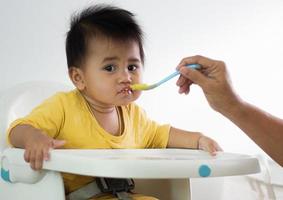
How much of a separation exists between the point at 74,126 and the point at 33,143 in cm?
15

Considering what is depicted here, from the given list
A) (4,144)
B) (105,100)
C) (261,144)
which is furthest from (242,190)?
(4,144)

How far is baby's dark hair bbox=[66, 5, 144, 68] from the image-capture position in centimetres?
88

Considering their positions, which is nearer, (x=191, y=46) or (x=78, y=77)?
(x=78, y=77)

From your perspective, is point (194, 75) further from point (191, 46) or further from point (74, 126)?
point (191, 46)

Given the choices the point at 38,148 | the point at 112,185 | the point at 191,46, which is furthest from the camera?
the point at 191,46

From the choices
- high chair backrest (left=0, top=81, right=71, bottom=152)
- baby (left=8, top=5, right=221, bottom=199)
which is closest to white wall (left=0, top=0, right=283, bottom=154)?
high chair backrest (left=0, top=81, right=71, bottom=152)

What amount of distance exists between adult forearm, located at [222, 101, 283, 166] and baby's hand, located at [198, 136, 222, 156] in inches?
2.4

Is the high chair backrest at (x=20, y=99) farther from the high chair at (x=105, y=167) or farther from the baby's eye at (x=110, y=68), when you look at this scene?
the baby's eye at (x=110, y=68)

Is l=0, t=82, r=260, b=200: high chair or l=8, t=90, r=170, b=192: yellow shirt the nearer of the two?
l=0, t=82, r=260, b=200: high chair

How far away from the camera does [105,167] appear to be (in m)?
0.58

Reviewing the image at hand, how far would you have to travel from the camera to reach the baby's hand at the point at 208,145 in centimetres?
85

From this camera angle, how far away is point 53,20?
4.25 feet

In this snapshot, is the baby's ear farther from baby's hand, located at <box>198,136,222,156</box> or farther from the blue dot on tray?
the blue dot on tray

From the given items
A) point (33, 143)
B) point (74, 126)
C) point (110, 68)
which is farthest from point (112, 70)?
point (33, 143)
